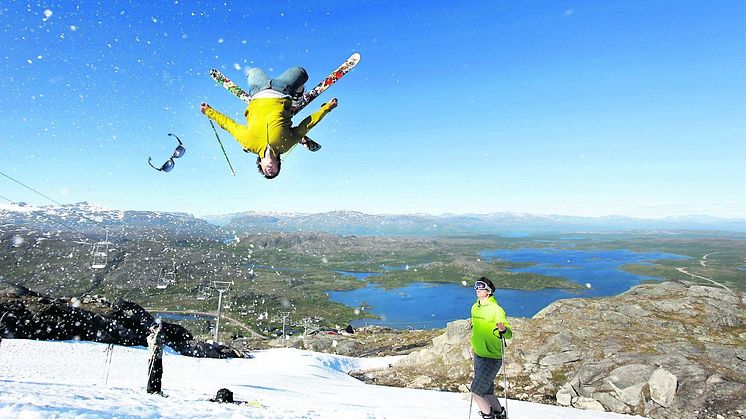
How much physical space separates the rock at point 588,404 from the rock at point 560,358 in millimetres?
3747

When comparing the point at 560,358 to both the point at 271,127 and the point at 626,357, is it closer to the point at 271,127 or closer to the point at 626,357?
the point at 626,357

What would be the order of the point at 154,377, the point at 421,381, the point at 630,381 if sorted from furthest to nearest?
the point at 421,381 → the point at 630,381 → the point at 154,377

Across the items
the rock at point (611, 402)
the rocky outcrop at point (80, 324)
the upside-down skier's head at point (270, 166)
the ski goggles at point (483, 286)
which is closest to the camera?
the upside-down skier's head at point (270, 166)

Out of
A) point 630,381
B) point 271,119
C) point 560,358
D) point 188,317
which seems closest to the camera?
point 271,119

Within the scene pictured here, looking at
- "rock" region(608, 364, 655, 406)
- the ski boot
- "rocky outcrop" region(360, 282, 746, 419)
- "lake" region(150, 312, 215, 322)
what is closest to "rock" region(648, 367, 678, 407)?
"rocky outcrop" region(360, 282, 746, 419)

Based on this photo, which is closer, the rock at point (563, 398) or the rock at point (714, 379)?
the rock at point (714, 379)

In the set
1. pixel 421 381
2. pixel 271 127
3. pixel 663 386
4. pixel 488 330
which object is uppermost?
pixel 271 127

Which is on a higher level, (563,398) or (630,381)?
(630,381)

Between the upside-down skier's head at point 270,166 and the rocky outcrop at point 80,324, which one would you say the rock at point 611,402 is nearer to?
the upside-down skier's head at point 270,166

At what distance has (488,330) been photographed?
23.2 feet

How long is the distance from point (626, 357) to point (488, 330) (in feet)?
47.9

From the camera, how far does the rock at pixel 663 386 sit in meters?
13.8

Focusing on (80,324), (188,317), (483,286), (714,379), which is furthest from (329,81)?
(188,317)

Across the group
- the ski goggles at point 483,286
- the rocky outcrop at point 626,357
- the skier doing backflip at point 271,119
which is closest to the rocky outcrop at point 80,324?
the rocky outcrop at point 626,357
